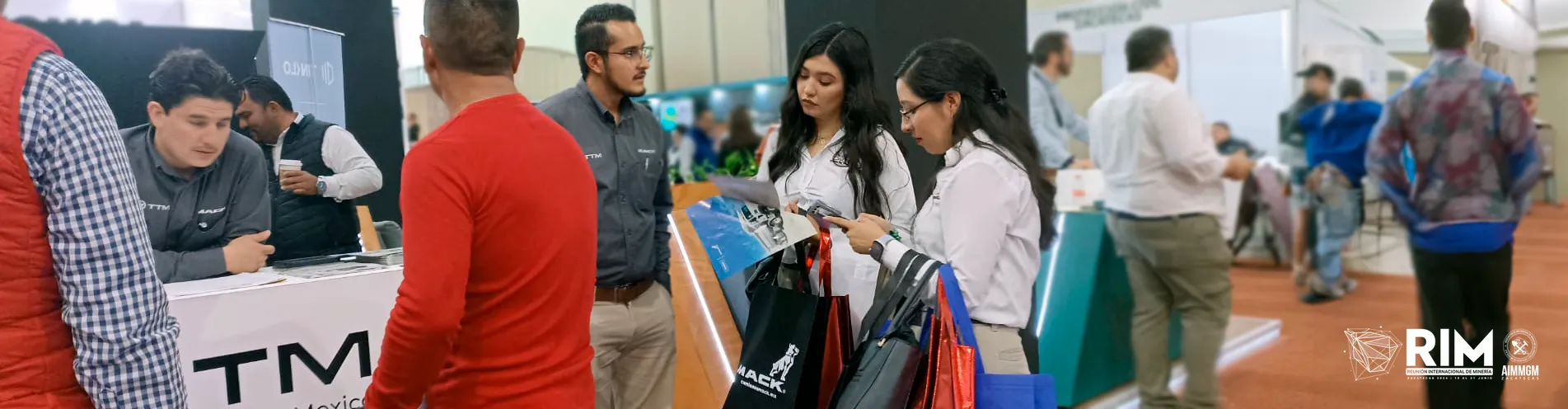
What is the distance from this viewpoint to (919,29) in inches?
121

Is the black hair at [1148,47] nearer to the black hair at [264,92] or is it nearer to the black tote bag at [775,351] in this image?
the black tote bag at [775,351]

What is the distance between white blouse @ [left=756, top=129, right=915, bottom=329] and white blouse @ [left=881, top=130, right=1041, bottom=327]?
34cm

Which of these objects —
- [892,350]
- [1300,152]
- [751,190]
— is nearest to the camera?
[892,350]

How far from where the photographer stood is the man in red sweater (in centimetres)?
130

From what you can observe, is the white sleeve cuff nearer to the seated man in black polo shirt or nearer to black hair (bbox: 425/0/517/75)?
black hair (bbox: 425/0/517/75)

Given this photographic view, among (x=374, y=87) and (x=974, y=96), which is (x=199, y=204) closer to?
(x=374, y=87)

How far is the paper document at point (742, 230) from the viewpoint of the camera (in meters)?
2.14

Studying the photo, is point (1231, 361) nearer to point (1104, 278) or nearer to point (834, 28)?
point (1104, 278)

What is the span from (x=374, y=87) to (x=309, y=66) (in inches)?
6.9

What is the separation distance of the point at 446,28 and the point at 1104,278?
267cm

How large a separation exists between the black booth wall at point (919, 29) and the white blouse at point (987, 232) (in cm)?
92

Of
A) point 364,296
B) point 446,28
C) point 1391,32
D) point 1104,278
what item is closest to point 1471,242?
point 1391,32

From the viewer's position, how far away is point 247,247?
7.73 ft

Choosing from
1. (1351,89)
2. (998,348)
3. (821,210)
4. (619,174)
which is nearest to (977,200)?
(998,348)
